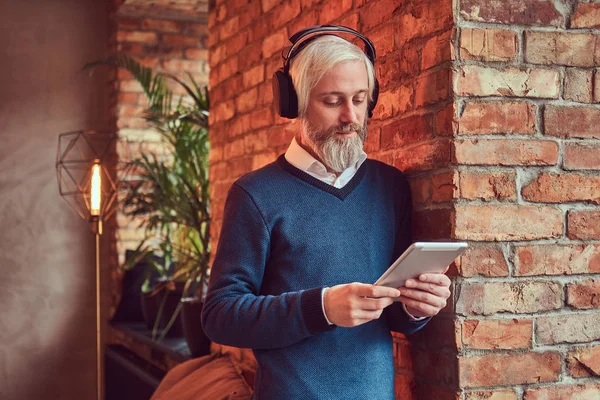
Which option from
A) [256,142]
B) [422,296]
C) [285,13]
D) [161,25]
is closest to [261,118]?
[256,142]

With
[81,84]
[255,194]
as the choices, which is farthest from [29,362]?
[255,194]

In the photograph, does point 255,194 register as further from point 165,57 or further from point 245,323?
point 165,57

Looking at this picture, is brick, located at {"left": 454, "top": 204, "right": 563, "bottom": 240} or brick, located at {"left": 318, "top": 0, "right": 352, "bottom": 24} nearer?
brick, located at {"left": 454, "top": 204, "right": 563, "bottom": 240}

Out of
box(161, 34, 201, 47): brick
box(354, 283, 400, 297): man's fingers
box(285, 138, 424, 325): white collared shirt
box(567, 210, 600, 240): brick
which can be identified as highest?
box(161, 34, 201, 47): brick

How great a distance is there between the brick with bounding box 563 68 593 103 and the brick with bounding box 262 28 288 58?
1047 millimetres

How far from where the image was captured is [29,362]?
5312 mm

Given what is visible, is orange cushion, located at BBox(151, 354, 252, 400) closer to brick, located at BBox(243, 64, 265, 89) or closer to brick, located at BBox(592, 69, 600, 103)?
brick, located at BBox(243, 64, 265, 89)

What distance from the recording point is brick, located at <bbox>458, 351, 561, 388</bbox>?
1.77 m

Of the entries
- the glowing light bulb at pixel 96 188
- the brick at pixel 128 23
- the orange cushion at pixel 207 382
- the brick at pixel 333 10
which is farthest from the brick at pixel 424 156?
the brick at pixel 128 23

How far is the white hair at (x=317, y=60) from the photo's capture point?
5.92ft

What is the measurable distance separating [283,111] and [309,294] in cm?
47

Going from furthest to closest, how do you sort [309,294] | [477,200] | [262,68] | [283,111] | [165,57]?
[165,57], [262,68], [283,111], [477,200], [309,294]

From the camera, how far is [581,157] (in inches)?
72.6

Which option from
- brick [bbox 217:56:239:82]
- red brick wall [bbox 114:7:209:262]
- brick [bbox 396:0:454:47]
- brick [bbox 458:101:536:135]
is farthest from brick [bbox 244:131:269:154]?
red brick wall [bbox 114:7:209:262]
